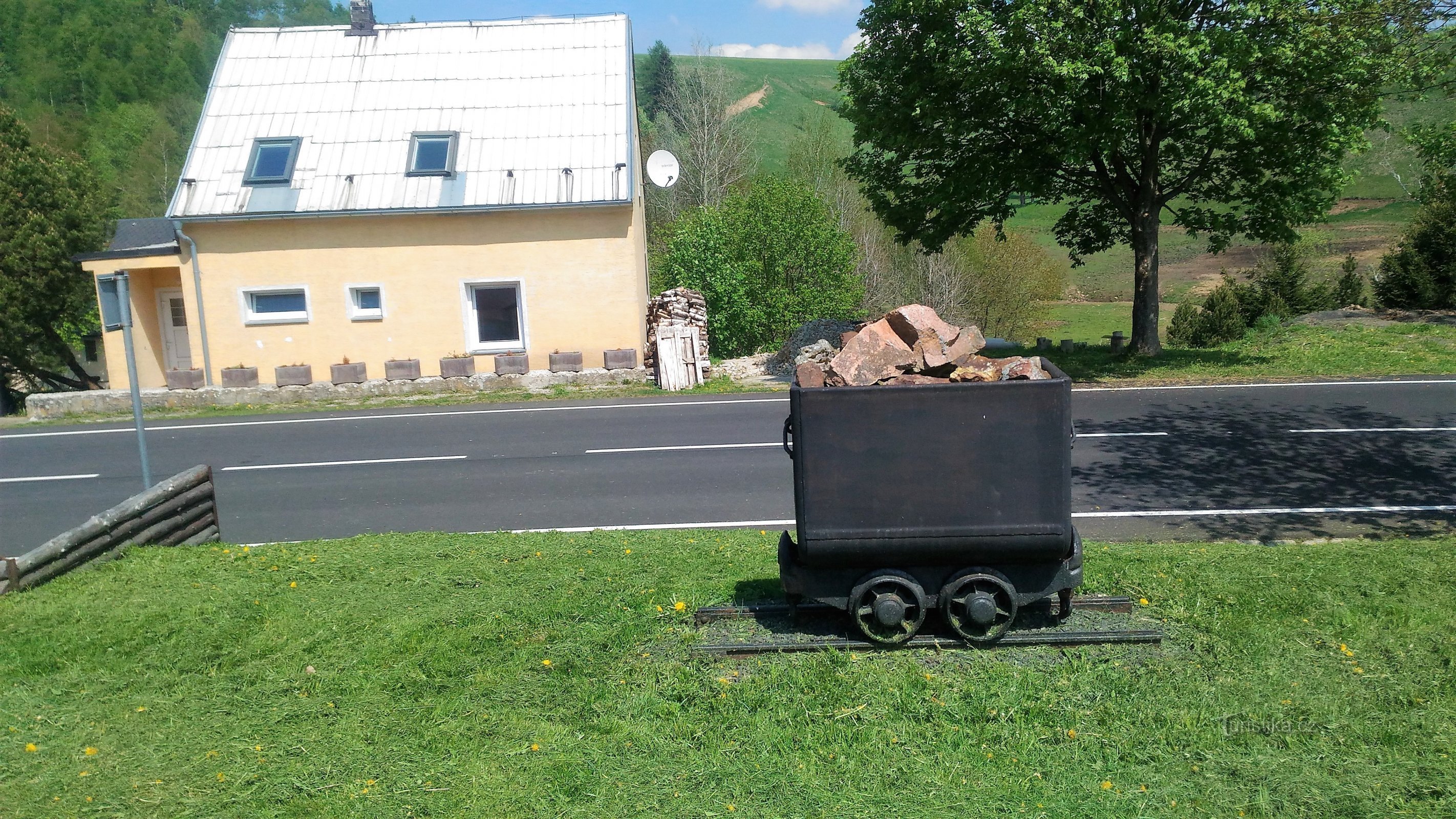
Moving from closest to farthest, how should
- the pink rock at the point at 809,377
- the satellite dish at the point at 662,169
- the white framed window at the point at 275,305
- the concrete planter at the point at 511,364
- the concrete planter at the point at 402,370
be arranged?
the pink rock at the point at 809,377 → the concrete planter at the point at 402,370 → the concrete planter at the point at 511,364 → the white framed window at the point at 275,305 → the satellite dish at the point at 662,169

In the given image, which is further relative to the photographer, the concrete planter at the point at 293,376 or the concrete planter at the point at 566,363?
the concrete planter at the point at 566,363

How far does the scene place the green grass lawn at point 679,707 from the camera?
13.7 feet

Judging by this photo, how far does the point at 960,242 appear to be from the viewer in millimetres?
38438

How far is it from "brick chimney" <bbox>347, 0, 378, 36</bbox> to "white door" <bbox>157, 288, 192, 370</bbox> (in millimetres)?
7944

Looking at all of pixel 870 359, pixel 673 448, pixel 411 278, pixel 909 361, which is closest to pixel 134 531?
pixel 870 359

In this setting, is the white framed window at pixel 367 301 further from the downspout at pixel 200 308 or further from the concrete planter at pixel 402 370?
the downspout at pixel 200 308

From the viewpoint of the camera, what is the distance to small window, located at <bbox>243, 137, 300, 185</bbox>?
2170 cm

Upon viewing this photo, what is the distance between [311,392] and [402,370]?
183 centimetres

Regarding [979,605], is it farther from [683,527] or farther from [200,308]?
[200,308]

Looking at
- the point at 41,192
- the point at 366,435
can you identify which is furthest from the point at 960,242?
the point at 41,192

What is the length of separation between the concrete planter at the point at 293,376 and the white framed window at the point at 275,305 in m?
2.02

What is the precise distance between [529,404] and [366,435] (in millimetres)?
3452

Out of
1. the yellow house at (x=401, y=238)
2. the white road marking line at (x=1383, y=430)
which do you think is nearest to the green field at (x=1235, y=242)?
the yellow house at (x=401, y=238)

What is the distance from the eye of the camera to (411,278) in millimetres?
21578
